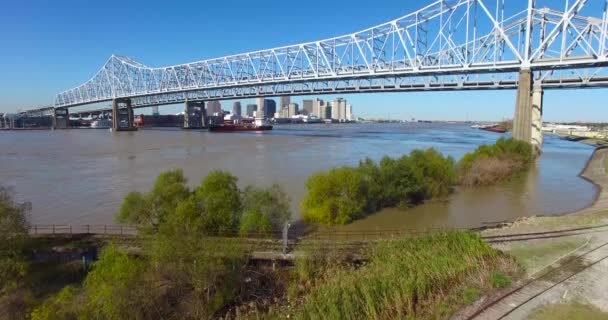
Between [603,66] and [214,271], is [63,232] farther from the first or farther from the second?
[603,66]

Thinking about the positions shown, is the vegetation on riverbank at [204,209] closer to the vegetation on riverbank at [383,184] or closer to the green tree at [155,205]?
the green tree at [155,205]

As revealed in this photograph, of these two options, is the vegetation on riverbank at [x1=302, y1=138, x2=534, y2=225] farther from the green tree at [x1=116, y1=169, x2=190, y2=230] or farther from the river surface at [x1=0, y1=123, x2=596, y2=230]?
the green tree at [x1=116, y1=169, x2=190, y2=230]

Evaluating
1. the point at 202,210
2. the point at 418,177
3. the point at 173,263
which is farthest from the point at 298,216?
the point at 173,263

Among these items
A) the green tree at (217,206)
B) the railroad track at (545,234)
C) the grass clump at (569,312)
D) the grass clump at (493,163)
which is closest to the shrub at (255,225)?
the green tree at (217,206)

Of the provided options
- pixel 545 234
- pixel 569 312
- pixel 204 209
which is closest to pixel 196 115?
pixel 204 209

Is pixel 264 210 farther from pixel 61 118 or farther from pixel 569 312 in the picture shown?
pixel 61 118

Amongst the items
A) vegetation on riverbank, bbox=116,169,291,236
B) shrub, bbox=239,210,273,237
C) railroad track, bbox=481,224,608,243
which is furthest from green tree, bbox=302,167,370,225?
railroad track, bbox=481,224,608,243
